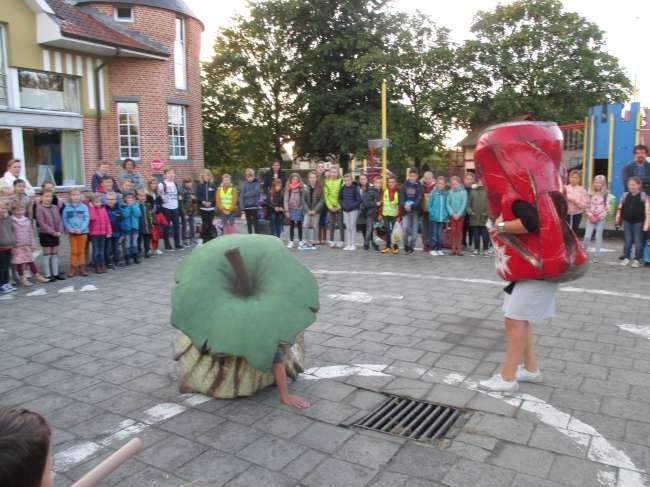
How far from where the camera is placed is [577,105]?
85.5ft

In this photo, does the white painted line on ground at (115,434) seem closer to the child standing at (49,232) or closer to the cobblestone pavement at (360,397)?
the cobblestone pavement at (360,397)

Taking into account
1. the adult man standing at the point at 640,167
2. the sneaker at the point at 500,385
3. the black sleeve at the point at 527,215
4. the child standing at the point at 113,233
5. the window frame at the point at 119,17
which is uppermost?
the window frame at the point at 119,17

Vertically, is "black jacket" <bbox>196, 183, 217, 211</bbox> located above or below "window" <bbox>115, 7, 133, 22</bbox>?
below

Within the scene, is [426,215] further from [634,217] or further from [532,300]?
[532,300]

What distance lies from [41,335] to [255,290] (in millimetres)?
3352

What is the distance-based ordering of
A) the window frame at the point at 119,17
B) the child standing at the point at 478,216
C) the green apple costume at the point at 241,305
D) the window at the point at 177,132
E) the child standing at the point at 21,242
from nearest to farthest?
the green apple costume at the point at 241,305, the child standing at the point at 21,242, the child standing at the point at 478,216, the window frame at the point at 119,17, the window at the point at 177,132

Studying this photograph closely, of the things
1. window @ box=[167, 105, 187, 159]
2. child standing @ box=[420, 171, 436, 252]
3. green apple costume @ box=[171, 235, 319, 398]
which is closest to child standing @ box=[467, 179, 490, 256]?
child standing @ box=[420, 171, 436, 252]

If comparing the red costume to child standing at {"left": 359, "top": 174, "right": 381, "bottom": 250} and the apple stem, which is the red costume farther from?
child standing at {"left": 359, "top": 174, "right": 381, "bottom": 250}

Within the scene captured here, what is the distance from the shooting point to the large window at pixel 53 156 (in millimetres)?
17234

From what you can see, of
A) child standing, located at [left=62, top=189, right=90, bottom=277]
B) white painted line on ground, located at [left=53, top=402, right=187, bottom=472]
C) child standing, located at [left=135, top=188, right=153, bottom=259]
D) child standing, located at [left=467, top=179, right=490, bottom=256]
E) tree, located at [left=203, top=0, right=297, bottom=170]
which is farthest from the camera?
tree, located at [left=203, top=0, right=297, bottom=170]

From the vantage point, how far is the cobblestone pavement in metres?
3.15

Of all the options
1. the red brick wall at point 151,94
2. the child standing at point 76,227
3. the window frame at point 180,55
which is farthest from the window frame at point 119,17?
the child standing at point 76,227

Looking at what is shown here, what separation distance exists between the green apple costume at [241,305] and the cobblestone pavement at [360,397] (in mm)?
301

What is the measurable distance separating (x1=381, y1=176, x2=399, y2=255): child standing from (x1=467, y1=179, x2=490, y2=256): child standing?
1.42 m
